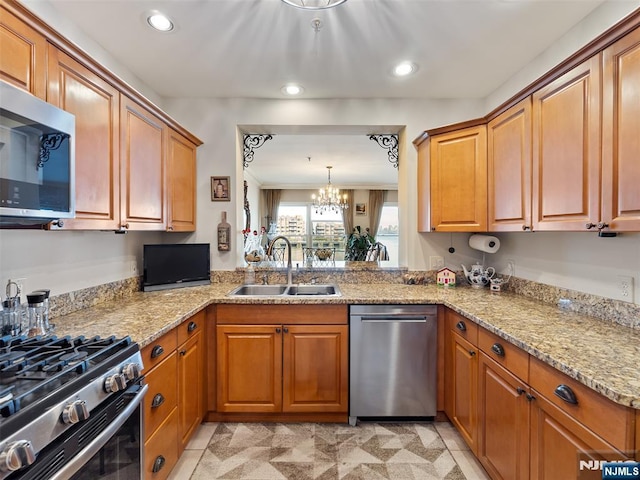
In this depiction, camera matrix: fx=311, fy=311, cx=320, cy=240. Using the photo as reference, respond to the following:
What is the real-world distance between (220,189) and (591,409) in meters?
2.68

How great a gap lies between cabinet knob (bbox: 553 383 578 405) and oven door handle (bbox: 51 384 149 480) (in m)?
1.56

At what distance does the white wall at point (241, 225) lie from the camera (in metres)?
1.60

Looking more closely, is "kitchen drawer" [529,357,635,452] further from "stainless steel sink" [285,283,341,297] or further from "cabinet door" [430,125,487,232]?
"stainless steel sink" [285,283,341,297]

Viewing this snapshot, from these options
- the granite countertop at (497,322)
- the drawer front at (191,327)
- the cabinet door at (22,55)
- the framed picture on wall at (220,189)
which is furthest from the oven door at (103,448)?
the framed picture on wall at (220,189)

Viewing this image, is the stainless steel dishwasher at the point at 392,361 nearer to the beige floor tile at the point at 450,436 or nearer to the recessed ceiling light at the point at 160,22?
the beige floor tile at the point at 450,436

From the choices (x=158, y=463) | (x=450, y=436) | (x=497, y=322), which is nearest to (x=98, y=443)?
(x=158, y=463)

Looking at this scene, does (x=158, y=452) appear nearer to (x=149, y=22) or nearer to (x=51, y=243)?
(x=51, y=243)

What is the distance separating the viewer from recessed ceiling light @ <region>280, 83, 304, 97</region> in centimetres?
252

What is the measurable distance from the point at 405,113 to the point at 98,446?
2.91 metres

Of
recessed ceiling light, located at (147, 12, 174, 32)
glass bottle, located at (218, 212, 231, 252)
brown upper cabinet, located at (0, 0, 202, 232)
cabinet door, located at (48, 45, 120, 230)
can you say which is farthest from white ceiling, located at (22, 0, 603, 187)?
glass bottle, located at (218, 212, 231, 252)

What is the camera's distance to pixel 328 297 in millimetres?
2168

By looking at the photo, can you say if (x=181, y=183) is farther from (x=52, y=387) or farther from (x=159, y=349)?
(x=52, y=387)

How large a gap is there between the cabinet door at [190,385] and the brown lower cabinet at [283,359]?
0.15 meters

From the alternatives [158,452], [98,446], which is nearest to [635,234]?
[98,446]
